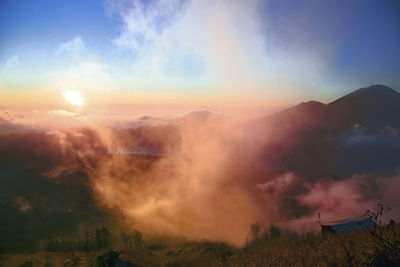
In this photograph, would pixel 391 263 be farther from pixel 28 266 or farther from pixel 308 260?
pixel 28 266

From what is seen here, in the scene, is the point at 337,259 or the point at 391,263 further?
the point at 337,259

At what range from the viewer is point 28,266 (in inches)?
7564

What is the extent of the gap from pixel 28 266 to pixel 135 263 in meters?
84.3

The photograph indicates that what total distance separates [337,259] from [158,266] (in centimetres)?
18669

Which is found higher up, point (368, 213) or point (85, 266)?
point (368, 213)

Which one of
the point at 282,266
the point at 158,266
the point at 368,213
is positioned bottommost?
the point at 158,266

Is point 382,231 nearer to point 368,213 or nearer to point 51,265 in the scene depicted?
point 368,213

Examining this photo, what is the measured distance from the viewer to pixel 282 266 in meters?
20.4

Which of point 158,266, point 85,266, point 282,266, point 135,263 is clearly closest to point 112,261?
point 85,266

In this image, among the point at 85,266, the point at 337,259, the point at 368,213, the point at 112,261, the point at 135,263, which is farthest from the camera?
the point at 135,263

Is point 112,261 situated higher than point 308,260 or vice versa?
point 308,260

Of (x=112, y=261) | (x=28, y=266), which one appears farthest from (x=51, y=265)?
(x=112, y=261)

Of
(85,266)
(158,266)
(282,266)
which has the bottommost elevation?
(158,266)

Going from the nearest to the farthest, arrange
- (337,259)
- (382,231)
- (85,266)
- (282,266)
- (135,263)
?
(337,259) < (282,266) < (382,231) < (85,266) < (135,263)
